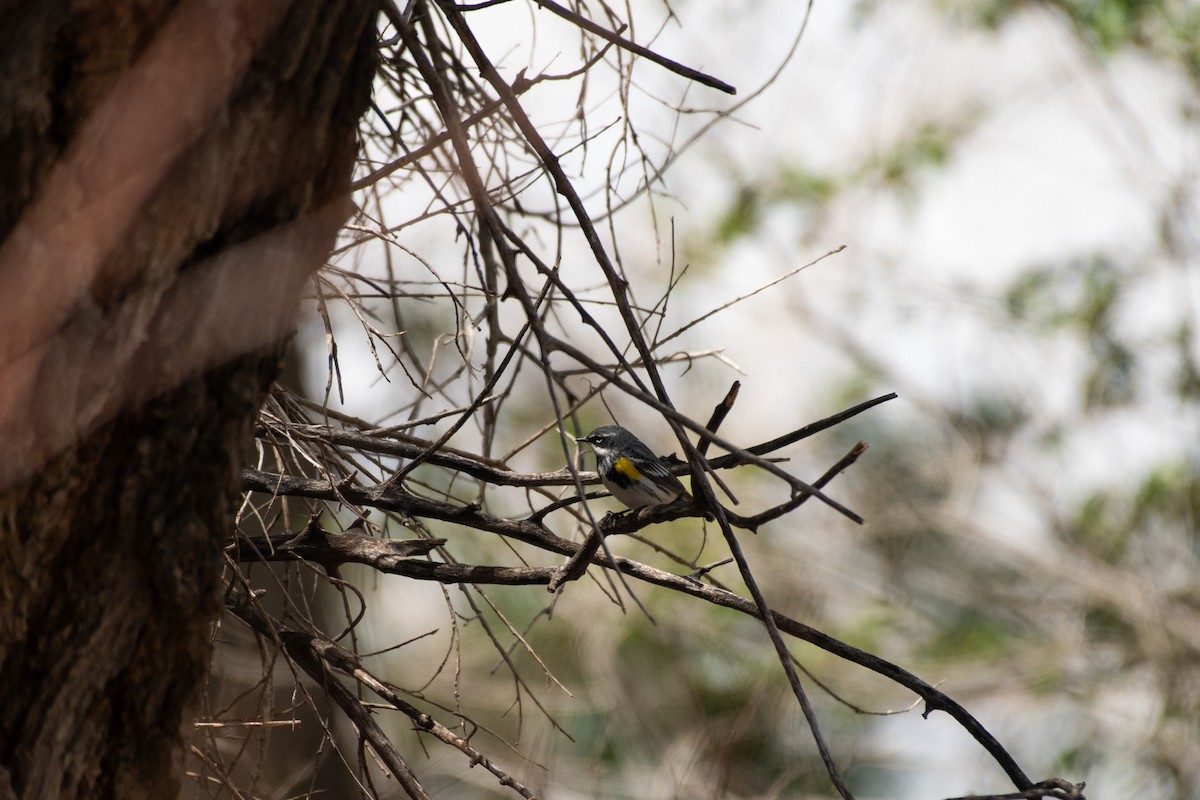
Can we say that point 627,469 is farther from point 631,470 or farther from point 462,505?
point 462,505

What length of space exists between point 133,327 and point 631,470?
2991mm

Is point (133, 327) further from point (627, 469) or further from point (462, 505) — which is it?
point (627, 469)

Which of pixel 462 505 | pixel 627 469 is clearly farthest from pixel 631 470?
pixel 462 505

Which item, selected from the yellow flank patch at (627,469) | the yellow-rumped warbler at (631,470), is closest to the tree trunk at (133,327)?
the yellow-rumped warbler at (631,470)

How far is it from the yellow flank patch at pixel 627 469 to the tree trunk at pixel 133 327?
268 centimetres

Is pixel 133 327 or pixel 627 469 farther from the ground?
pixel 627 469

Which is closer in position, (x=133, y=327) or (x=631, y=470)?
(x=133, y=327)

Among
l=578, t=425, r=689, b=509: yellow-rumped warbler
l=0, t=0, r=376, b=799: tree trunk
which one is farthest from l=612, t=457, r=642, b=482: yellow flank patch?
l=0, t=0, r=376, b=799: tree trunk

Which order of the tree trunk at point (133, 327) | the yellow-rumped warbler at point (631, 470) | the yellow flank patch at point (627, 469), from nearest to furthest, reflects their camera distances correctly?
1. the tree trunk at point (133, 327)
2. the yellow-rumped warbler at point (631, 470)
3. the yellow flank patch at point (627, 469)

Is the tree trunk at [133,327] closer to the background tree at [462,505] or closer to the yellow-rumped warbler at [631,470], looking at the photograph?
the background tree at [462,505]

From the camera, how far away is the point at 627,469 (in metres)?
4.39

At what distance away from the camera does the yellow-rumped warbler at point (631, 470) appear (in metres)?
4.02

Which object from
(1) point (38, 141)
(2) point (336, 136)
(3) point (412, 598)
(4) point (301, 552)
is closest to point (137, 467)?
(1) point (38, 141)

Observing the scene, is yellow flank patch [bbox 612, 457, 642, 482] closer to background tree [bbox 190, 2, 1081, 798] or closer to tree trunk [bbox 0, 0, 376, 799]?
background tree [bbox 190, 2, 1081, 798]
